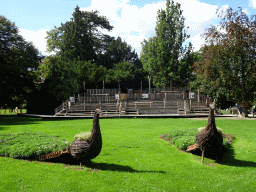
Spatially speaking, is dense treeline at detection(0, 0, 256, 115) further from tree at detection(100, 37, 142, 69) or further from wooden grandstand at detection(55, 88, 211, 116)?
wooden grandstand at detection(55, 88, 211, 116)

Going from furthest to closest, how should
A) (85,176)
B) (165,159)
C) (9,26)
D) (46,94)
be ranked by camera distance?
(46,94)
(9,26)
(165,159)
(85,176)

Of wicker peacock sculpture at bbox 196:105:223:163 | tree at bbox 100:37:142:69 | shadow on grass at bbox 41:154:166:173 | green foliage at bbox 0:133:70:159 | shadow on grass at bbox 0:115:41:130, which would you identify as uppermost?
tree at bbox 100:37:142:69

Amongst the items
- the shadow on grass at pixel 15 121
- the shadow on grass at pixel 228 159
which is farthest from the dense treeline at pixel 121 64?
the shadow on grass at pixel 228 159

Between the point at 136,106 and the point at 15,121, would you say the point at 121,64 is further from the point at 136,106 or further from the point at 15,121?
the point at 15,121

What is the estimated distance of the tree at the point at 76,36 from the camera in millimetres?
40812

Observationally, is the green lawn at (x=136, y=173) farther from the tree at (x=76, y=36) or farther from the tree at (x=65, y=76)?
the tree at (x=76, y=36)

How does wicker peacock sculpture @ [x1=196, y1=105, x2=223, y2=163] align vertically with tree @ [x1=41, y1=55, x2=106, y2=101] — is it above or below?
below

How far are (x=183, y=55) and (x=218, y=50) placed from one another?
19.3 meters

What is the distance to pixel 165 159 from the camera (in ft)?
25.2

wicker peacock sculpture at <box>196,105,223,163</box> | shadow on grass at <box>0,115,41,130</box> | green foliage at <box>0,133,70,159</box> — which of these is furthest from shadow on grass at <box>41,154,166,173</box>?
shadow on grass at <box>0,115,41,130</box>

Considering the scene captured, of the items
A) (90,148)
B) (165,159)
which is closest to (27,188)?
(90,148)

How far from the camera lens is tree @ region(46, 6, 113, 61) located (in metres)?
40.8

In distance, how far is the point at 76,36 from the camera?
40.9 meters

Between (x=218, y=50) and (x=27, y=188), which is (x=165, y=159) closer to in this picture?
(x=27, y=188)
